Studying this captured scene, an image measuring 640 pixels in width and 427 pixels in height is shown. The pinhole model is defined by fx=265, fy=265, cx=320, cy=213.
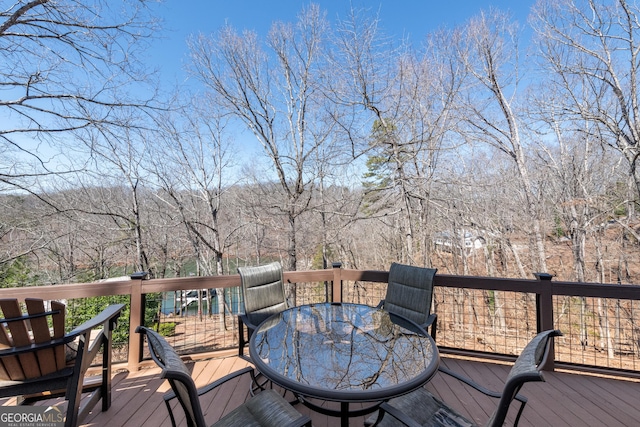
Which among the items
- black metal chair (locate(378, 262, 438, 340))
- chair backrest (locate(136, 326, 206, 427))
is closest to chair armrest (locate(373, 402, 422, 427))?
chair backrest (locate(136, 326, 206, 427))

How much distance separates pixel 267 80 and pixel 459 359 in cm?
782

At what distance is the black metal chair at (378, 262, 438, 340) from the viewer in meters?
2.49

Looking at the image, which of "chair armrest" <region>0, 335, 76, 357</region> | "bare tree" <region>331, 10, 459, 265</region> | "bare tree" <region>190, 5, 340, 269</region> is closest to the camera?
"chair armrest" <region>0, 335, 76, 357</region>

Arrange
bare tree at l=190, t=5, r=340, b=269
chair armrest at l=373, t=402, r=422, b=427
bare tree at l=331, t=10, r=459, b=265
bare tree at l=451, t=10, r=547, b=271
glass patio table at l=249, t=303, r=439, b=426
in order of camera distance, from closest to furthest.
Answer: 1. chair armrest at l=373, t=402, r=422, b=427
2. glass patio table at l=249, t=303, r=439, b=426
3. bare tree at l=331, t=10, r=459, b=265
4. bare tree at l=451, t=10, r=547, b=271
5. bare tree at l=190, t=5, r=340, b=269

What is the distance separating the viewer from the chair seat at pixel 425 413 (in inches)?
55.3

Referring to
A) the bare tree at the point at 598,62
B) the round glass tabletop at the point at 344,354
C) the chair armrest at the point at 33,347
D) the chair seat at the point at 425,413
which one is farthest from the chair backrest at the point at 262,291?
the bare tree at the point at 598,62

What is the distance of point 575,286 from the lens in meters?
2.57

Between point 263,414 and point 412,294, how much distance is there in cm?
172

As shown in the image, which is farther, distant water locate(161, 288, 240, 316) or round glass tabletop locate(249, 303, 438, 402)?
distant water locate(161, 288, 240, 316)

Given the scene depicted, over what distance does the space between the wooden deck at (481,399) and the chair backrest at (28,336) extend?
0.71 m

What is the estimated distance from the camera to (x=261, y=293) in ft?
8.72

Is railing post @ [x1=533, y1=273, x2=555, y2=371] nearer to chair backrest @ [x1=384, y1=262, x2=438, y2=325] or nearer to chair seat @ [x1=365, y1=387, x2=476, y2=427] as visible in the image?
chair backrest @ [x1=384, y1=262, x2=438, y2=325]

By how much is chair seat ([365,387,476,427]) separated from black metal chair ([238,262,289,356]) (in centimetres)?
137

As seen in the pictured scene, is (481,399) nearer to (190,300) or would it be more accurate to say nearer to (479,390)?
(479,390)
